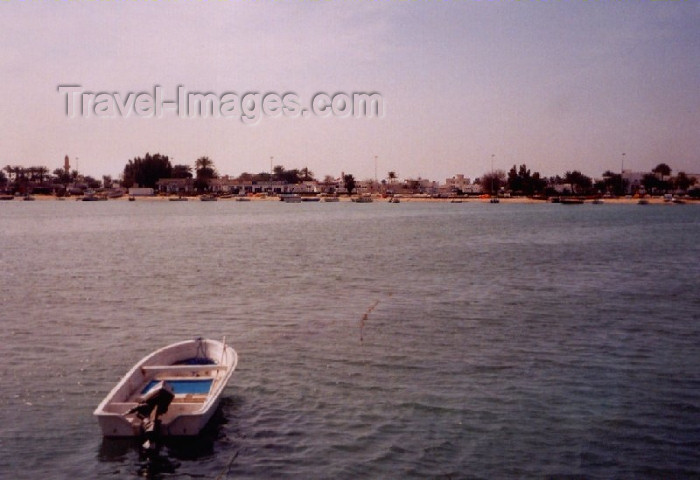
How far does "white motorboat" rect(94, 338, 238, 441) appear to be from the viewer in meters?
17.7

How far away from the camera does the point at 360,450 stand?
59.7ft

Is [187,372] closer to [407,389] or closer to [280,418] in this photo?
[280,418]

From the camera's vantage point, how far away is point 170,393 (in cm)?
1777

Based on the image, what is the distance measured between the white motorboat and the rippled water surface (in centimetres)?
70

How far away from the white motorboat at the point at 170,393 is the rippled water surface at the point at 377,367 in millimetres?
702

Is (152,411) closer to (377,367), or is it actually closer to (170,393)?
(170,393)

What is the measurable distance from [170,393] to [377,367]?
9.90m

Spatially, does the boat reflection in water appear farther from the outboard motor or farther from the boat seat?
the boat seat

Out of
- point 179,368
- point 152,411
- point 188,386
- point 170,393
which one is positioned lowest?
point 188,386

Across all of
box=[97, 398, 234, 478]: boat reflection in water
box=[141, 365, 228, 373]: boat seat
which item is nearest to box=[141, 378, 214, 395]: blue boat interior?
box=[141, 365, 228, 373]: boat seat

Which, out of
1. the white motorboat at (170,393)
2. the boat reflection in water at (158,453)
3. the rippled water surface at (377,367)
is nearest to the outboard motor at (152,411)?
the white motorboat at (170,393)

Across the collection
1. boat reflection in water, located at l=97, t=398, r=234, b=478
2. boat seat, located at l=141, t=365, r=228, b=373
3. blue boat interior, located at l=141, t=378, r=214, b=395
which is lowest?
boat reflection in water, located at l=97, t=398, r=234, b=478

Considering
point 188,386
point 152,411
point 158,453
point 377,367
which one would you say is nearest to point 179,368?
point 188,386

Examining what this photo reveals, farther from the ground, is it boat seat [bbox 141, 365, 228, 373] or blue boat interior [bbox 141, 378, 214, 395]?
boat seat [bbox 141, 365, 228, 373]
